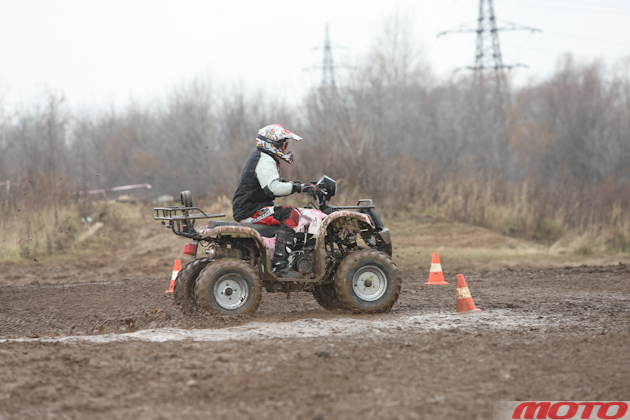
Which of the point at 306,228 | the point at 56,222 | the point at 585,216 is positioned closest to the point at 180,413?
the point at 306,228

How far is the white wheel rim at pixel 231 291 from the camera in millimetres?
7520

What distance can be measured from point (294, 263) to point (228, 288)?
0.95 meters

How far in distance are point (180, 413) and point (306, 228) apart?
13.3ft

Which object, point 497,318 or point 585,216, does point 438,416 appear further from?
point 585,216

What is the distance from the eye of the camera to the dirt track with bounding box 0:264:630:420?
14.6 feet

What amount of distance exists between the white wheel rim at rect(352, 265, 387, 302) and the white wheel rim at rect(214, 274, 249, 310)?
1409 millimetres

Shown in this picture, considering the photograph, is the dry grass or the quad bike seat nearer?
the quad bike seat

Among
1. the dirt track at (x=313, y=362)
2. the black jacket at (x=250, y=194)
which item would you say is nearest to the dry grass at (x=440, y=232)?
the dirt track at (x=313, y=362)

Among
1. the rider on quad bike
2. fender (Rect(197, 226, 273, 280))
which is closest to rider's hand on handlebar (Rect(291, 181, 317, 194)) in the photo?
the rider on quad bike

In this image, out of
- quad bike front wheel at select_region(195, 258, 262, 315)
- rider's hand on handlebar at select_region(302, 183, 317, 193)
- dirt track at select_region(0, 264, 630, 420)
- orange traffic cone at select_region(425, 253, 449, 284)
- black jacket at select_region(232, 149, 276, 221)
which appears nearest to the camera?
dirt track at select_region(0, 264, 630, 420)

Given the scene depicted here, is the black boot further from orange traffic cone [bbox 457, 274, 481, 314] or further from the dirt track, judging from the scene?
orange traffic cone [bbox 457, 274, 481, 314]

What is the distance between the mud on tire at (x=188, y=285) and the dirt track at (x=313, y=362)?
0.68 ft

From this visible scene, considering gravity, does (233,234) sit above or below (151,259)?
above

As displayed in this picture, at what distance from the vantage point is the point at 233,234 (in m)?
7.69
